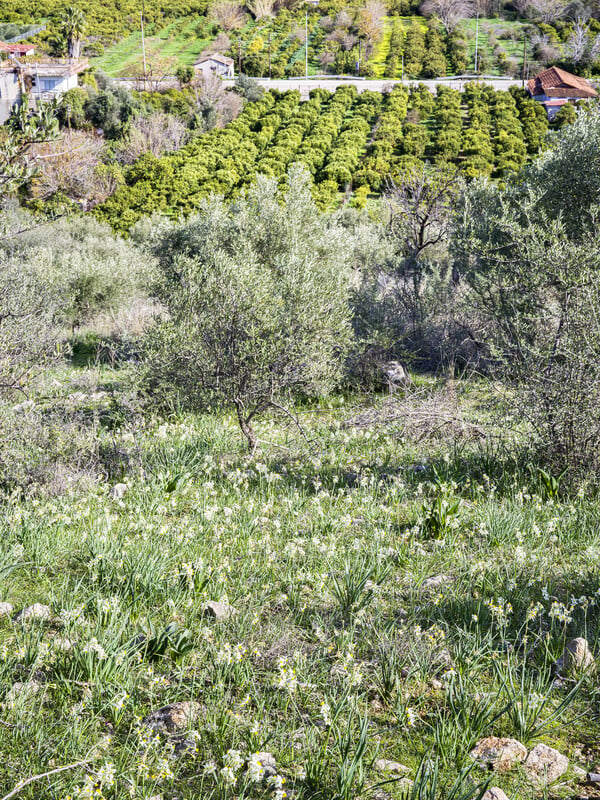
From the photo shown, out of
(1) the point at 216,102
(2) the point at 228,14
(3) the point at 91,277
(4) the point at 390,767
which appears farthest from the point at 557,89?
(4) the point at 390,767

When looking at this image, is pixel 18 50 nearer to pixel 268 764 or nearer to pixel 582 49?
pixel 582 49

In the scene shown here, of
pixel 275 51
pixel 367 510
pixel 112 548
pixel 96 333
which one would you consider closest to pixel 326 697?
pixel 112 548

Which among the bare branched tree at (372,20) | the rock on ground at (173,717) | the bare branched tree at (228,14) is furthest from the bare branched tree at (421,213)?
the bare branched tree at (228,14)

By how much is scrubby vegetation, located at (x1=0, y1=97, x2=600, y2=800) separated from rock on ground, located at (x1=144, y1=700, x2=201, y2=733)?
1 centimetres

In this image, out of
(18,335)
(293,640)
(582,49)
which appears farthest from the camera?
(582,49)

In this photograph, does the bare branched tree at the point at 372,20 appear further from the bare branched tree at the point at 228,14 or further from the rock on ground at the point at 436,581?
the rock on ground at the point at 436,581

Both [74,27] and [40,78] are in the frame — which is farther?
[74,27]

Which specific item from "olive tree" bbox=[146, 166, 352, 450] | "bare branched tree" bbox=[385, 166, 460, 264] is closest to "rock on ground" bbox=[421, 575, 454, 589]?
"olive tree" bbox=[146, 166, 352, 450]

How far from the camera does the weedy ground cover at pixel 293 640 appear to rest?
2.25 metres

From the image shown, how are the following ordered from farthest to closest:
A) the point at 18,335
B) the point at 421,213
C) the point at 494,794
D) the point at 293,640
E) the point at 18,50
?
1. the point at 18,50
2. the point at 421,213
3. the point at 18,335
4. the point at 293,640
5. the point at 494,794

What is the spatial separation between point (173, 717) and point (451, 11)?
95.3m

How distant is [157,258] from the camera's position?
63.7 ft

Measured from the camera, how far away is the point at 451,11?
260 feet

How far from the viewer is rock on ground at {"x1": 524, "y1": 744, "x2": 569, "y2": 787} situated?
2.25 meters
